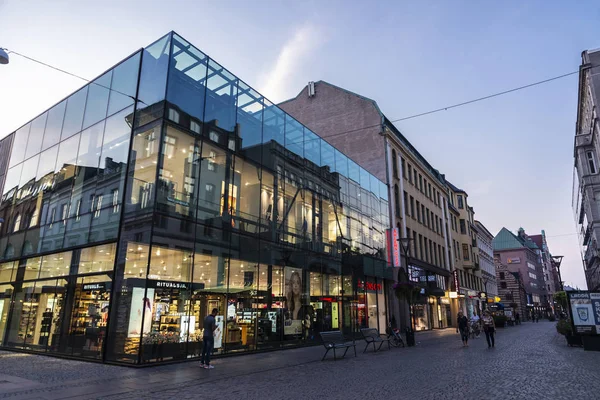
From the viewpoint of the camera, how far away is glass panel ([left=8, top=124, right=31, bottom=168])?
22.8 m

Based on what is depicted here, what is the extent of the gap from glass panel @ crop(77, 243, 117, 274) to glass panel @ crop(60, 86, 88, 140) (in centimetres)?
655

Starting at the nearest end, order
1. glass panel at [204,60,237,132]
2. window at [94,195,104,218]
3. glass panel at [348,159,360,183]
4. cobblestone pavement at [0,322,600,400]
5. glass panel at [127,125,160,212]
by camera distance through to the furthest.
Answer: cobblestone pavement at [0,322,600,400] → glass panel at [127,125,160,212] → window at [94,195,104,218] → glass panel at [204,60,237,132] → glass panel at [348,159,360,183]

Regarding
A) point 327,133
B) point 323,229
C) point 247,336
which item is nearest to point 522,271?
point 327,133

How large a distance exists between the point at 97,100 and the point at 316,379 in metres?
15.7

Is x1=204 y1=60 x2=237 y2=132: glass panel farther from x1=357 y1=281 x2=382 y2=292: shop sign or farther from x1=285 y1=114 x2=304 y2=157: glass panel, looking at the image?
x1=357 y1=281 x2=382 y2=292: shop sign

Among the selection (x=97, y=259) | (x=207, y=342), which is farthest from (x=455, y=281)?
(x=97, y=259)

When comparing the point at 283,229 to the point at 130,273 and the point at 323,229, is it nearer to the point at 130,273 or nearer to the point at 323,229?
the point at 323,229

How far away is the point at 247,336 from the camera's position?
17.2 m

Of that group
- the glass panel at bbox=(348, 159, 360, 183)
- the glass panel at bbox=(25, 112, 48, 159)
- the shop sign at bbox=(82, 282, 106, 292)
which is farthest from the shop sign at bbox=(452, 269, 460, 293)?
the glass panel at bbox=(25, 112, 48, 159)

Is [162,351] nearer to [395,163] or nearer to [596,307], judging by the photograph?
[596,307]

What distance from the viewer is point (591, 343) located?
55.4 ft

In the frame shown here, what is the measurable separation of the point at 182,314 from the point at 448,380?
9.40 m

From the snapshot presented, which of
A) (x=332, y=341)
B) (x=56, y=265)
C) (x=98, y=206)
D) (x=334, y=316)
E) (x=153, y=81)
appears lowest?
(x=332, y=341)

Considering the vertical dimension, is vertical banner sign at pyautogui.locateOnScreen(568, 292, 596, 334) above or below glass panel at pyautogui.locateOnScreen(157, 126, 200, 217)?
below
